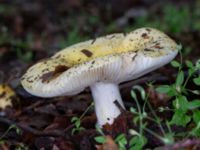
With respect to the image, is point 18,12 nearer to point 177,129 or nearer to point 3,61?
point 3,61

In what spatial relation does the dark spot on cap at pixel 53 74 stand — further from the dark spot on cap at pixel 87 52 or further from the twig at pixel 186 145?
the twig at pixel 186 145

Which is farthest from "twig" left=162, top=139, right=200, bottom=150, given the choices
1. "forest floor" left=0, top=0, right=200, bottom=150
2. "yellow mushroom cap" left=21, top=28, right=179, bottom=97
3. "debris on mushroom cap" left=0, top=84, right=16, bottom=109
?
"debris on mushroom cap" left=0, top=84, right=16, bottom=109

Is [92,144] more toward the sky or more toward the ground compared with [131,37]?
more toward the ground

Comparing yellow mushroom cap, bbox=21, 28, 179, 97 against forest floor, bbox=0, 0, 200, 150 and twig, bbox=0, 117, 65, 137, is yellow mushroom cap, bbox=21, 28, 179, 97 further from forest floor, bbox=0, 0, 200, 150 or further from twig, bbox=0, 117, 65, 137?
twig, bbox=0, 117, 65, 137

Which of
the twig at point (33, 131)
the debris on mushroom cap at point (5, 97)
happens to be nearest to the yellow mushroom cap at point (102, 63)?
the twig at point (33, 131)

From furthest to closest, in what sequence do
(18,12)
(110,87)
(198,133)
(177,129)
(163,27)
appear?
(18,12)
(163,27)
(110,87)
(177,129)
(198,133)

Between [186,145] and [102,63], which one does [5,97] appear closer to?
[102,63]

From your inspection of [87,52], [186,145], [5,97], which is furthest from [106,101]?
[5,97]

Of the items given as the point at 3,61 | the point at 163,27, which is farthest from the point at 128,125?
the point at 163,27
